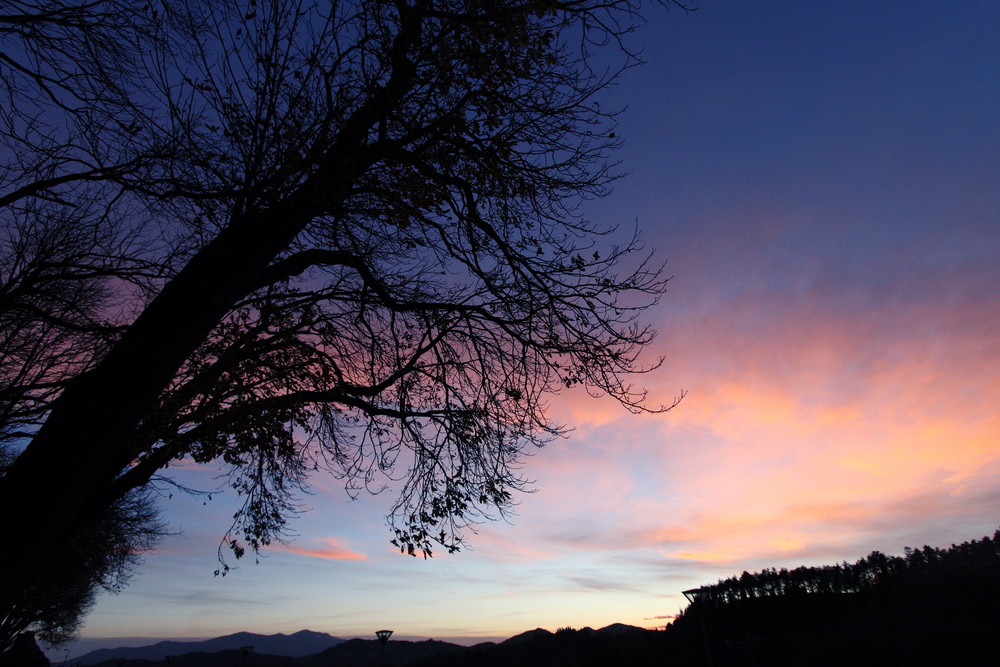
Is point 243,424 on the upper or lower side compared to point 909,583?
lower

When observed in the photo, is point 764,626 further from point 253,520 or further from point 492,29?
point 492,29

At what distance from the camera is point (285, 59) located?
16.8 ft

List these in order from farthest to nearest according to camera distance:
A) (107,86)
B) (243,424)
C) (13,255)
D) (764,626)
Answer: (764,626)
(13,255)
(243,424)
(107,86)

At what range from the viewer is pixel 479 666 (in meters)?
53.1

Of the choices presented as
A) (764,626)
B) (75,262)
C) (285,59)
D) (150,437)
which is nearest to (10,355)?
(75,262)

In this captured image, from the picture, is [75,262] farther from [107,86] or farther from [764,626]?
[764,626]

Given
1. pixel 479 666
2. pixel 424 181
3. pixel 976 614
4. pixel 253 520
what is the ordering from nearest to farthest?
pixel 424 181, pixel 253 520, pixel 976 614, pixel 479 666

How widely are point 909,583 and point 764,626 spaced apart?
48.4ft

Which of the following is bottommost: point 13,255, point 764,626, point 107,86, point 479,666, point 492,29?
point 479,666

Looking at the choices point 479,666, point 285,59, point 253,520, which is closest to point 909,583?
point 479,666

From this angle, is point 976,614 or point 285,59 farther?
point 976,614

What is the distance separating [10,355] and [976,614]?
52.3m

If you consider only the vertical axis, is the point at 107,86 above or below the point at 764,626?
above

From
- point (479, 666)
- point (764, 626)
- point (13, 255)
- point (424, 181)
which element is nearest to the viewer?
point (424, 181)
